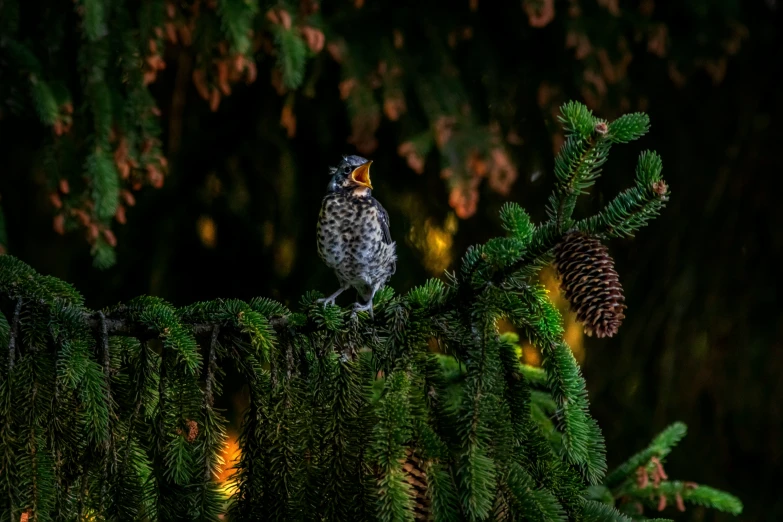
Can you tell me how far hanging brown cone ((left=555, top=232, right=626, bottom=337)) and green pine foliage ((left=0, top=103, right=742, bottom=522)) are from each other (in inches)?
0.8

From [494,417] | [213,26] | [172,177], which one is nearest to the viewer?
[494,417]

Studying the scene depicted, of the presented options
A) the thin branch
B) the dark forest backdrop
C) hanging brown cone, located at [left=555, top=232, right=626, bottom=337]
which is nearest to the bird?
the dark forest backdrop

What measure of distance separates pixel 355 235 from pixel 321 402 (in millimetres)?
1149

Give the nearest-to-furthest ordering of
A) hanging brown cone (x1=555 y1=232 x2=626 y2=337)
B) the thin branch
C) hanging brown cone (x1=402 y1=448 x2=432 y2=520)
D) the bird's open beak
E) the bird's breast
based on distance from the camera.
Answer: hanging brown cone (x1=555 y1=232 x2=626 y2=337) < the thin branch < hanging brown cone (x1=402 y1=448 x2=432 y2=520) < the bird's breast < the bird's open beak

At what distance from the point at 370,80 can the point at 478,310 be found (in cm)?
158

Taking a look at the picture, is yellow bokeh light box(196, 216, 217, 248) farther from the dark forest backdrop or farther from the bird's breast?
the bird's breast

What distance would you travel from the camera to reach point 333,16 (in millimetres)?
2623

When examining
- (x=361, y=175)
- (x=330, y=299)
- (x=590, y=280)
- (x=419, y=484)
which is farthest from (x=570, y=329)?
(x=590, y=280)

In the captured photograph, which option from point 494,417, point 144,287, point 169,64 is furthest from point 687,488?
point 169,64

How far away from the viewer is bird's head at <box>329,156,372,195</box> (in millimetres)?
2482

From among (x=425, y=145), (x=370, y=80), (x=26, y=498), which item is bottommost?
(x=26, y=498)

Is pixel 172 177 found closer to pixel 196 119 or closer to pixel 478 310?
pixel 196 119

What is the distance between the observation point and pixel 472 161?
8.26 feet

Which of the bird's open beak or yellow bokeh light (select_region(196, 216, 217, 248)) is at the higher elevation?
yellow bokeh light (select_region(196, 216, 217, 248))
